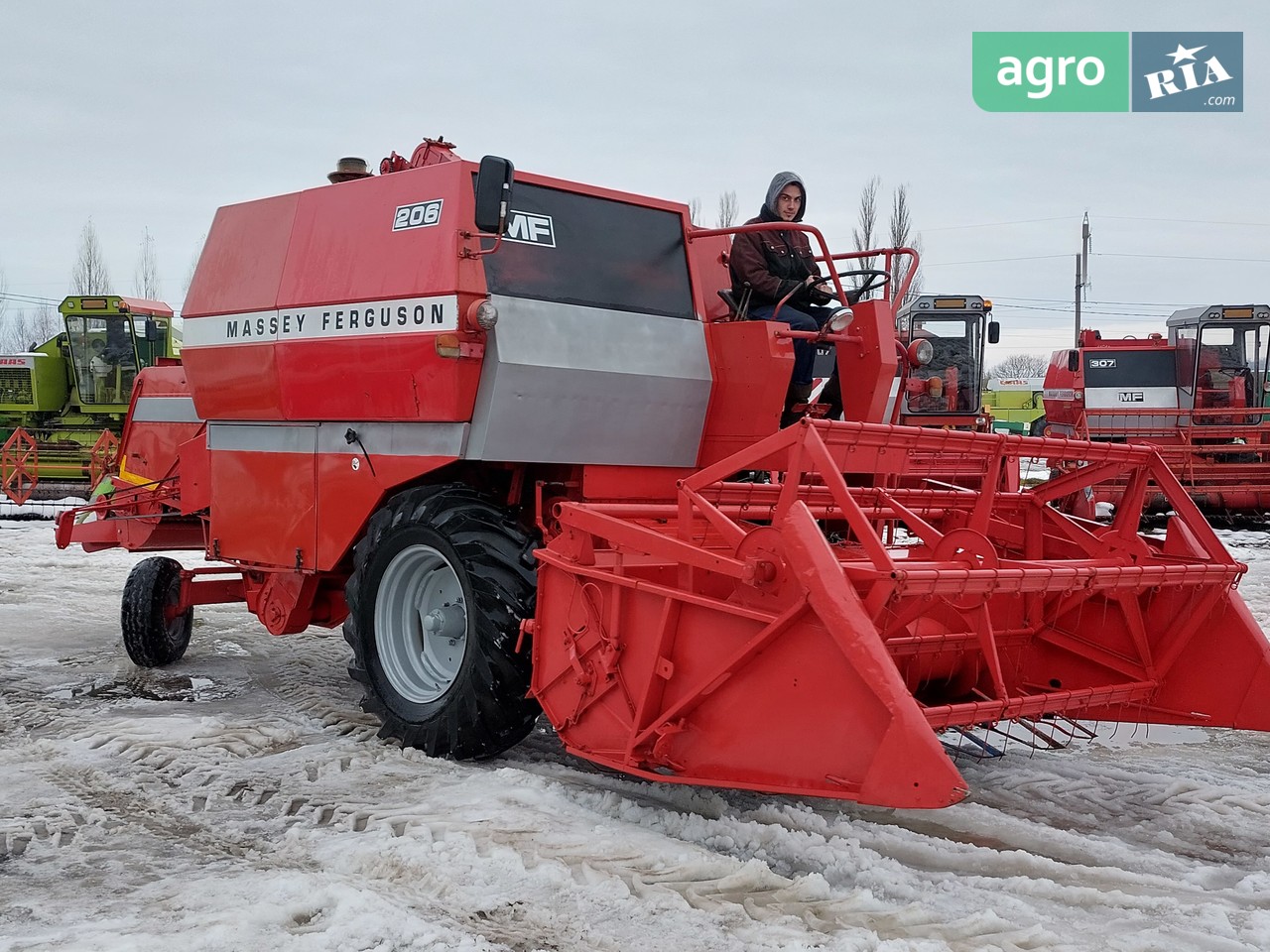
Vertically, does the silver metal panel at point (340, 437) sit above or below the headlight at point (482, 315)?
below

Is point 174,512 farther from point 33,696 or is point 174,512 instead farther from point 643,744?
point 643,744

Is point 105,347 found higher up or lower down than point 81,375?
higher up

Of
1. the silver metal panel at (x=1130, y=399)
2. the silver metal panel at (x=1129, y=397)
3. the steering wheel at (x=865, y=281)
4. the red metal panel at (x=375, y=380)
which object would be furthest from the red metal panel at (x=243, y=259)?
the silver metal panel at (x=1129, y=397)

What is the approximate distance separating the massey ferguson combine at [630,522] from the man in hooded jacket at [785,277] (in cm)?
19

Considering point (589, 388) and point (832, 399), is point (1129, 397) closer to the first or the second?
point (832, 399)

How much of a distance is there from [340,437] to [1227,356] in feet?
52.4

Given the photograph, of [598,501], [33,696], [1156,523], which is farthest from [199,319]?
[1156,523]

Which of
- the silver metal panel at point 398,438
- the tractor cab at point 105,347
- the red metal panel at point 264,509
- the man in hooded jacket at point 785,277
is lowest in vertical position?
the red metal panel at point 264,509

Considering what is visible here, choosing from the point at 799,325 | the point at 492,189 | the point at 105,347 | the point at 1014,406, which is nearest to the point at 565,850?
the point at 492,189

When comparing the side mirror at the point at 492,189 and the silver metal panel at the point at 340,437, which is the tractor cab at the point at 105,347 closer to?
the silver metal panel at the point at 340,437

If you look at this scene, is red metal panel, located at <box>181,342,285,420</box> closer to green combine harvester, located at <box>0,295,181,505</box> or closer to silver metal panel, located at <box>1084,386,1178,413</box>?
green combine harvester, located at <box>0,295,181,505</box>

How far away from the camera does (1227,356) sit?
1745 centimetres

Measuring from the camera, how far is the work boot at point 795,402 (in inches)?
212

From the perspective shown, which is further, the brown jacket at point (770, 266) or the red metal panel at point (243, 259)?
the red metal panel at point (243, 259)
